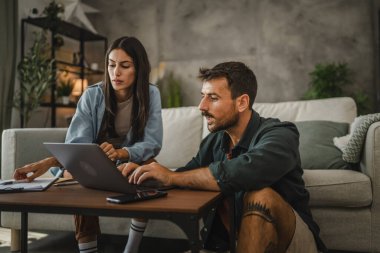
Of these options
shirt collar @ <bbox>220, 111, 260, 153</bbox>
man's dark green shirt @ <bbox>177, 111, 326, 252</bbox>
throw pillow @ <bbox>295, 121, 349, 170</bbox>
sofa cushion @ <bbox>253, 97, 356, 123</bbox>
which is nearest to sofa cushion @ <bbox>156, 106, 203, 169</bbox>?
sofa cushion @ <bbox>253, 97, 356, 123</bbox>

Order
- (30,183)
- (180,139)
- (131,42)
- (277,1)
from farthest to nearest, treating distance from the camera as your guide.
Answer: (277,1) → (180,139) → (131,42) → (30,183)

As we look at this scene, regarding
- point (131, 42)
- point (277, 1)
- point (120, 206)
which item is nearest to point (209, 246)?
point (120, 206)

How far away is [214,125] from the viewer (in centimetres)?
130

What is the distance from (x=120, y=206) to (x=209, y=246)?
577 millimetres

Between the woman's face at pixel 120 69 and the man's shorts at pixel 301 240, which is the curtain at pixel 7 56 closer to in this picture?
the woman's face at pixel 120 69

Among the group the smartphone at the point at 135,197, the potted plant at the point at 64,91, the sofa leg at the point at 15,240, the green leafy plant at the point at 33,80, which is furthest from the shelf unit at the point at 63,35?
the smartphone at the point at 135,197

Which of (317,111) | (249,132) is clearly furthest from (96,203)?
(317,111)

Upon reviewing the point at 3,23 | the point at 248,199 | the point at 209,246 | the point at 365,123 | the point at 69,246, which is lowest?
the point at 69,246

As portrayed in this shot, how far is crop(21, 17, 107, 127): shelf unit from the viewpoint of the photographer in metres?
4.14

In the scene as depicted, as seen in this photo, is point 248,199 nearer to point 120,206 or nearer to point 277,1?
point 120,206

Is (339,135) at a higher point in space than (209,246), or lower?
higher

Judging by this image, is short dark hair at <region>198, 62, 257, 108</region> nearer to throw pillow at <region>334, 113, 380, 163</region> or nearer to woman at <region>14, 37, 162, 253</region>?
woman at <region>14, 37, 162, 253</region>

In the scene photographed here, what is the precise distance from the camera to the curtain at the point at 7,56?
375 cm

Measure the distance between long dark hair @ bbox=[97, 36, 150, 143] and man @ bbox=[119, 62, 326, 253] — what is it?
0.39 metres
